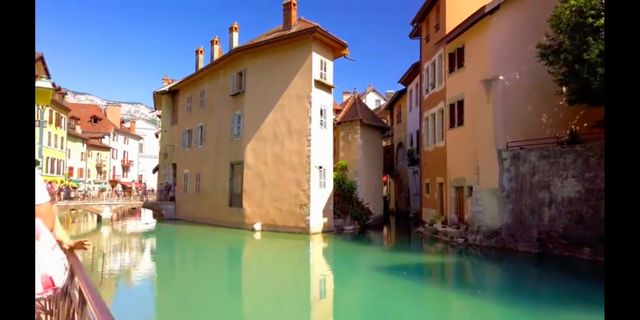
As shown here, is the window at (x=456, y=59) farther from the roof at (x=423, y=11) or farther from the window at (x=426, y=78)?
the roof at (x=423, y=11)

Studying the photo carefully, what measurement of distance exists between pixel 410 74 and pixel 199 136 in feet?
44.7

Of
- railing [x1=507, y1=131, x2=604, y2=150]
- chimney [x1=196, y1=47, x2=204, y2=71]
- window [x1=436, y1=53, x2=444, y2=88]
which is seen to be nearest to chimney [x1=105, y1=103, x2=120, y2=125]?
chimney [x1=196, y1=47, x2=204, y2=71]

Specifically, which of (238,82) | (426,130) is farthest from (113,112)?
(426,130)

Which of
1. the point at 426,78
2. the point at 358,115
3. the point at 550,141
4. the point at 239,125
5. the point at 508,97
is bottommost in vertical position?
the point at 550,141

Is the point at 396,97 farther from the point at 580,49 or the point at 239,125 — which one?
the point at 580,49

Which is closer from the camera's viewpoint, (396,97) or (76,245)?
(76,245)

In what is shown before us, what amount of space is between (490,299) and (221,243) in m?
11.4

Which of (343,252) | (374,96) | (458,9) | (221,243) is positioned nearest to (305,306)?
(343,252)

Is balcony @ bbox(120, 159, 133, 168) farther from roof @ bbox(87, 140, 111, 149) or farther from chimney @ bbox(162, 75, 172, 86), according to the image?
chimney @ bbox(162, 75, 172, 86)

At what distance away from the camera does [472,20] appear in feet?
55.2

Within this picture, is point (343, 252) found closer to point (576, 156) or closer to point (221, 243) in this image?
point (221, 243)

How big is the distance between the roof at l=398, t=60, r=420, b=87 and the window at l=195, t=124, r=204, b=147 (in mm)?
13027

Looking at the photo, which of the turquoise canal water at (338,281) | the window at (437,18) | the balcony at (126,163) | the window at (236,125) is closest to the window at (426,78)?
the window at (437,18)

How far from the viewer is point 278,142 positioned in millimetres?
21109
